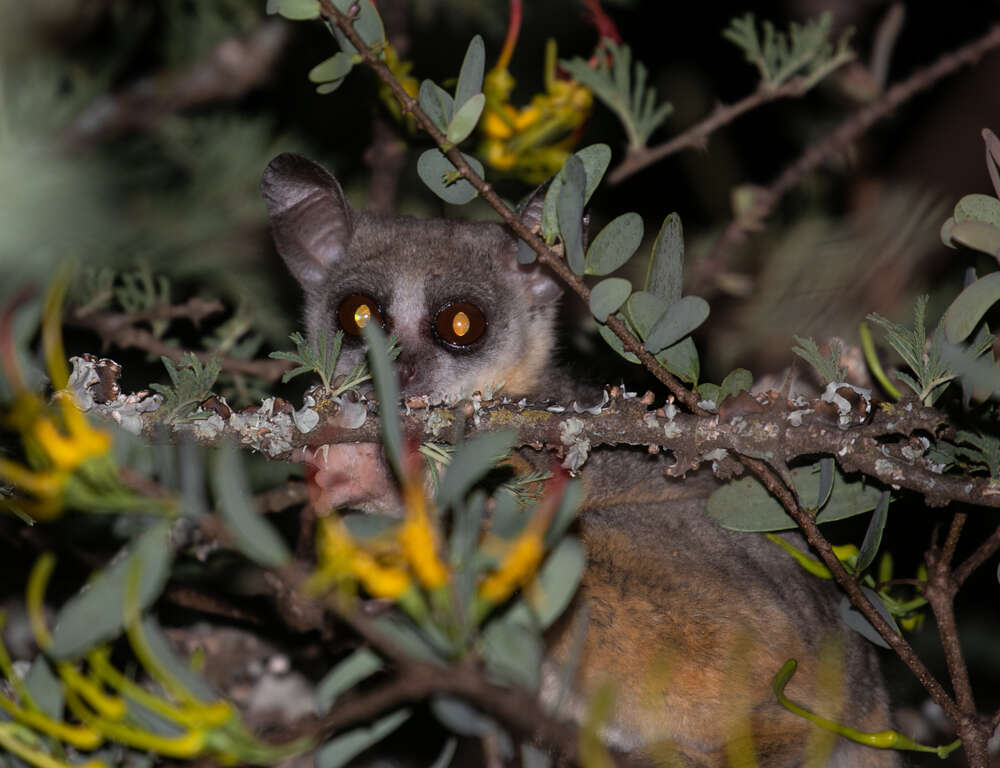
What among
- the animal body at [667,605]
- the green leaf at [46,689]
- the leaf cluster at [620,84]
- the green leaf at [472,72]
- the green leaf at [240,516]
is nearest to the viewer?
the green leaf at [240,516]

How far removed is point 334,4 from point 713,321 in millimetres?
2142

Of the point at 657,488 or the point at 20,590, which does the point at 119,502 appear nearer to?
the point at 20,590

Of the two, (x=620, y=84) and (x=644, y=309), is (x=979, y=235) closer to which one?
(x=644, y=309)

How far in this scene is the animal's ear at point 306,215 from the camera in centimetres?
264

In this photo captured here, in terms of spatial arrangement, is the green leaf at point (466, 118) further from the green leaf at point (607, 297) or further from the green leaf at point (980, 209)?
the green leaf at point (980, 209)

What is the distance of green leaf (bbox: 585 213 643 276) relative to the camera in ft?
4.80

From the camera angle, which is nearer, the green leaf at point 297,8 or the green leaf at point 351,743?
the green leaf at point 351,743

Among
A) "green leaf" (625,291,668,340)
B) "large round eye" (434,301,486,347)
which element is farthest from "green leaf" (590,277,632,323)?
"large round eye" (434,301,486,347)

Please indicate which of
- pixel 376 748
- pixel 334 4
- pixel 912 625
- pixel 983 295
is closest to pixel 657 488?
pixel 912 625

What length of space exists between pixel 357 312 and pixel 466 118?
4.66ft

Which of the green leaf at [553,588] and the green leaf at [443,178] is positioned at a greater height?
the green leaf at [443,178]

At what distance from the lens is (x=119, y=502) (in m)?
0.90

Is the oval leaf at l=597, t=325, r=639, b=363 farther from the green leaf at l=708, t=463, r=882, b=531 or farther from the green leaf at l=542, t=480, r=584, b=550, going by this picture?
the green leaf at l=542, t=480, r=584, b=550

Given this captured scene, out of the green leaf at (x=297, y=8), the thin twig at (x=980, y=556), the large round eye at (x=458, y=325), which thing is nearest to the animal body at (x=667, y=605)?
the large round eye at (x=458, y=325)
